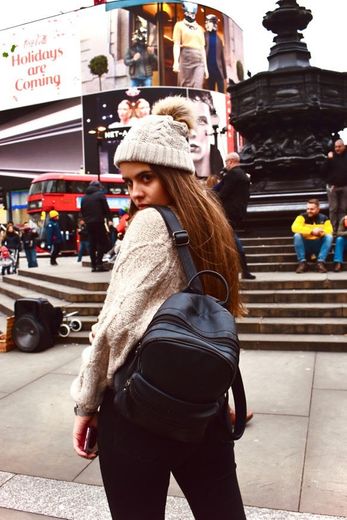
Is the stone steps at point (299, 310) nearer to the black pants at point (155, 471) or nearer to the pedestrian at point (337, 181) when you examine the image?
the pedestrian at point (337, 181)

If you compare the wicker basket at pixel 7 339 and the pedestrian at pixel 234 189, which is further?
the pedestrian at pixel 234 189

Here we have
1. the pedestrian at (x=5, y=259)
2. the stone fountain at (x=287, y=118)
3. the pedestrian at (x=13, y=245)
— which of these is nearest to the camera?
the stone fountain at (x=287, y=118)

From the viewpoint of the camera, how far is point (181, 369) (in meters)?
1.24

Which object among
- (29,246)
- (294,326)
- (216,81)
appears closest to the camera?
(294,326)

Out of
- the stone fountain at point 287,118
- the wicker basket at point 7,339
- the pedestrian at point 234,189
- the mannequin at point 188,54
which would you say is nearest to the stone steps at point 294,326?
the pedestrian at point 234,189

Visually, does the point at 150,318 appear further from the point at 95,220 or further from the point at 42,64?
the point at 42,64

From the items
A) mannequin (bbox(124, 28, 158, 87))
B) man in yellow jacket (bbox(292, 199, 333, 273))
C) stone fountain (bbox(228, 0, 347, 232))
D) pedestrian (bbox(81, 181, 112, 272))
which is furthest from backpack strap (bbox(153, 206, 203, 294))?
mannequin (bbox(124, 28, 158, 87))

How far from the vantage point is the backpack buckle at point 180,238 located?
1.45 metres

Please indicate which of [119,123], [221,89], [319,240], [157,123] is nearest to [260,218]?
[319,240]

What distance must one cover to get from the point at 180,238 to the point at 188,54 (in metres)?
54.8

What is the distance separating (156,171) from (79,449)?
3.03 ft

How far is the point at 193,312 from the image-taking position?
132 cm

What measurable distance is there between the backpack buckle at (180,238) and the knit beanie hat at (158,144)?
0.25 m

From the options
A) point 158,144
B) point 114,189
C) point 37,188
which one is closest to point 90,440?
point 158,144
